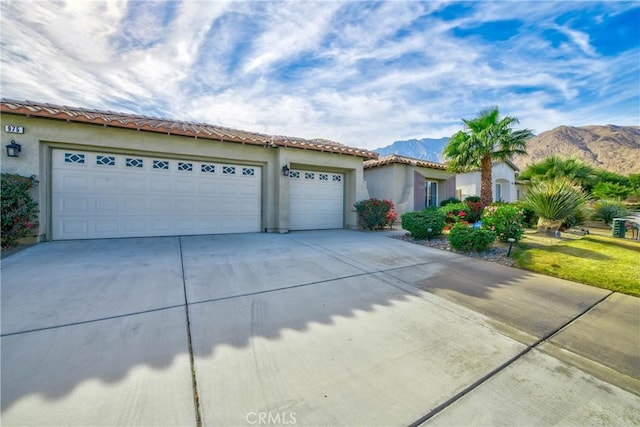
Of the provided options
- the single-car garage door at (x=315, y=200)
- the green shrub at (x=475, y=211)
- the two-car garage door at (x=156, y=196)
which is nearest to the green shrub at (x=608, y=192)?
the green shrub at (x=475, y=211)

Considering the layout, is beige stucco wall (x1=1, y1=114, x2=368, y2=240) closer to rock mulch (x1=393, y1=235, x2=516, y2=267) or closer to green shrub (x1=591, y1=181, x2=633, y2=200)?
rock mulch (x1=393, y1=235, x2=516, y2=267)

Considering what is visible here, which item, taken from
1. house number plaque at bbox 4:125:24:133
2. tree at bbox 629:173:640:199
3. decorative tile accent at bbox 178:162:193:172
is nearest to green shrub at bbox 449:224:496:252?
decorative tile accent at bbox 178:162:193:172

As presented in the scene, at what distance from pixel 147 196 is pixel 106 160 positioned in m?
1.49

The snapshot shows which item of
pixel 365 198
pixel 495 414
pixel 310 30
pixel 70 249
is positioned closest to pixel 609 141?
pixel 365 198

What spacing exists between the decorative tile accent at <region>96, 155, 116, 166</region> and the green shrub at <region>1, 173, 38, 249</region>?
1532 mm

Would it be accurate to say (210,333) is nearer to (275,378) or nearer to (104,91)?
(275,378)

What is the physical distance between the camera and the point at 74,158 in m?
7.12

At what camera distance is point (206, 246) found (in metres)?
6.87

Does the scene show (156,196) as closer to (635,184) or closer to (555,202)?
(555,202)

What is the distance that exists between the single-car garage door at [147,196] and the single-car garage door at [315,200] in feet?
4.97

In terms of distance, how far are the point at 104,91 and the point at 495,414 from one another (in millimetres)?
12348

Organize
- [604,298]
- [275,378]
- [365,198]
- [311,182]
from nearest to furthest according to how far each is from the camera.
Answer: [275,378]
[604,298]
[311,182]
[365,198]

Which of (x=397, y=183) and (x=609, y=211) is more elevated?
(x=397, y=183)

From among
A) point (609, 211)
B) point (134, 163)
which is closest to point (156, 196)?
point (134, 163)
